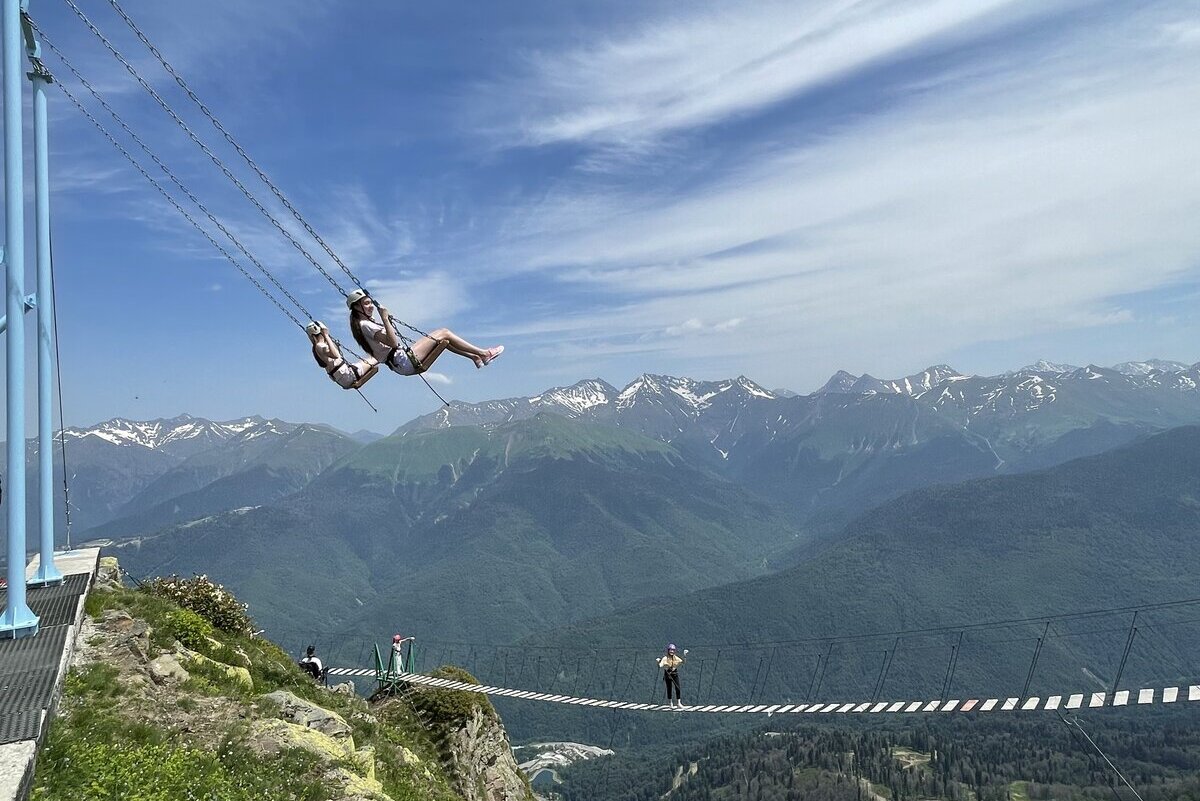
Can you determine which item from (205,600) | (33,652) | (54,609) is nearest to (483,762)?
(205,600)

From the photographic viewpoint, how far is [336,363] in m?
11.8

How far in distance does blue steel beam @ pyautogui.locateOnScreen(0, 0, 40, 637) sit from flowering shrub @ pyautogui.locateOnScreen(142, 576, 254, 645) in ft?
22.6

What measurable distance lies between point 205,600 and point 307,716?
27.9 feet

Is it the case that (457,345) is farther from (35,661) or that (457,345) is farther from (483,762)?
(483,762)

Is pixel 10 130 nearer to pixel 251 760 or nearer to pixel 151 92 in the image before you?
pixel 151 92

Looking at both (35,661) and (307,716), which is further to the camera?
(307,716)

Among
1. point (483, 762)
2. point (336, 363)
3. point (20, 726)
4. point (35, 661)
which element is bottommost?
point (483, 762)

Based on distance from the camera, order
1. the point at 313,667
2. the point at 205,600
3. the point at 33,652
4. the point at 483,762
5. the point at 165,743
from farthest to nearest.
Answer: the point at 483,762 → the point at 313,667 → the point at 205,600 → the point at 33,652 → the point at 165,743

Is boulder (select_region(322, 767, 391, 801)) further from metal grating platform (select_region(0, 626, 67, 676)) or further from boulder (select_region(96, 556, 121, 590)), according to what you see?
boulder (select_region(96, 556, 121, 590))

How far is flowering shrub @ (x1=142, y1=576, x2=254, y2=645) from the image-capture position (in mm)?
Result: 19616

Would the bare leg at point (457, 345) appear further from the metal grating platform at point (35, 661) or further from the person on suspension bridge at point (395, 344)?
the metal grating platform at point (35, 661)

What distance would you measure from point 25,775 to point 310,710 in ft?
23.7

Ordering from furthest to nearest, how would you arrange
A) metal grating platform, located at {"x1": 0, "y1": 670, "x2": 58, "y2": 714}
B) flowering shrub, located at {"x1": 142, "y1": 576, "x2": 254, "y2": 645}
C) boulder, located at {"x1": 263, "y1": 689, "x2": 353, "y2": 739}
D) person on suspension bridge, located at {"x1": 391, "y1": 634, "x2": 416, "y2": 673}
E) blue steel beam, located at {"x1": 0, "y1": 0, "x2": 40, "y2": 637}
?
person on suspension bridge, located at {"x1": 391, "y1": 634, "x2": 416, "y2": 673} < flowering shrub, located at {"x1": 142, "y1": 576, "x2": 254, "y2": 645} < boulder, located at {"x1": 263, "y1": 689, "x2": 353, "y2": 739} < blue steel beam, located at {"x1": 0, "y1": 0, "x2": 40, "y2": 637} < metal grating platform, located at {"x1": 0, "y1": 670, "x2": 58, "y2": 714}

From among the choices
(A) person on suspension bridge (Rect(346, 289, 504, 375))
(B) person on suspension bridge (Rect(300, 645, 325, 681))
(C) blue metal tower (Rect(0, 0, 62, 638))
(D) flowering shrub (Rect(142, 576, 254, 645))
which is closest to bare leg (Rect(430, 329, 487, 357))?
(A) person on suspension bridge (Rect(346, 289, 504, 375))
